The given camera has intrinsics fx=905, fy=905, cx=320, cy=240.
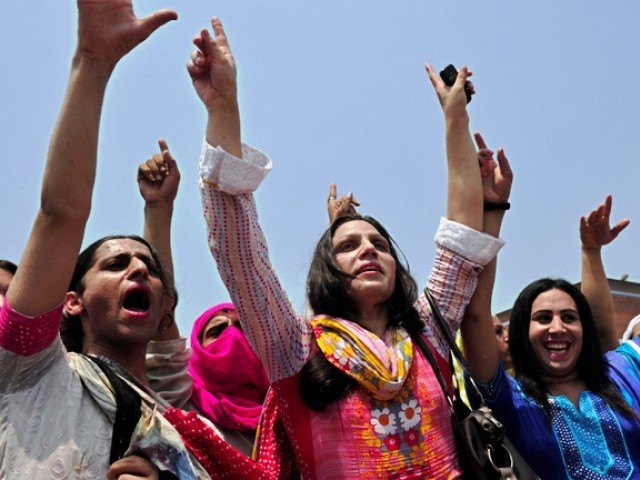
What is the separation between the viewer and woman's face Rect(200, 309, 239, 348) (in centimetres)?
516

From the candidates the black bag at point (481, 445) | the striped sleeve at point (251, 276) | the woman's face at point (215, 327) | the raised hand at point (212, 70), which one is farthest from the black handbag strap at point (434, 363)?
the woman's face at point (215, 327)

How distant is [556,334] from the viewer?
14.8 feet

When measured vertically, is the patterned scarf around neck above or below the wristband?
below

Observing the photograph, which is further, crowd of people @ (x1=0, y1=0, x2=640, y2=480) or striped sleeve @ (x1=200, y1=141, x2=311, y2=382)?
striped sleeve @ (x1=200, y1=141, x2=311, y2=382)

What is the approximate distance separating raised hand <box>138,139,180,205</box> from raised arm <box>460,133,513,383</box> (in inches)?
61.8

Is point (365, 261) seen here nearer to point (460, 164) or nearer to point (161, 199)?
point (460, 164)

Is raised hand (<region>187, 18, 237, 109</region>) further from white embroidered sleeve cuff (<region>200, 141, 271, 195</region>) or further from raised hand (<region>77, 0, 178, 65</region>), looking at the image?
raised hand (<region>77, 0, 178, 65</region>)

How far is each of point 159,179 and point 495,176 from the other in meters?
1.70

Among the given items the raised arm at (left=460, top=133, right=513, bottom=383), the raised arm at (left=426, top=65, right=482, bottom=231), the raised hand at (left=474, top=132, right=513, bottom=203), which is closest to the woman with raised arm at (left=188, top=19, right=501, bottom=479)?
the raised arm at (left=460, top=133, right=513, bottom=383)

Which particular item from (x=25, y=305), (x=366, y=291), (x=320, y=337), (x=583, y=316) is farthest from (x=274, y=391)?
(x=583, y=316)

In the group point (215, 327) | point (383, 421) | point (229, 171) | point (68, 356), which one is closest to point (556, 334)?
point (383, 421)

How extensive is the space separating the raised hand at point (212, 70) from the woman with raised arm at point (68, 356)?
583mm

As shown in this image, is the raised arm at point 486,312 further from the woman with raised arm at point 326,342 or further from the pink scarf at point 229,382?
the pink scarf at point 229,382

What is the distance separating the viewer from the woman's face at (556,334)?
446 cm
